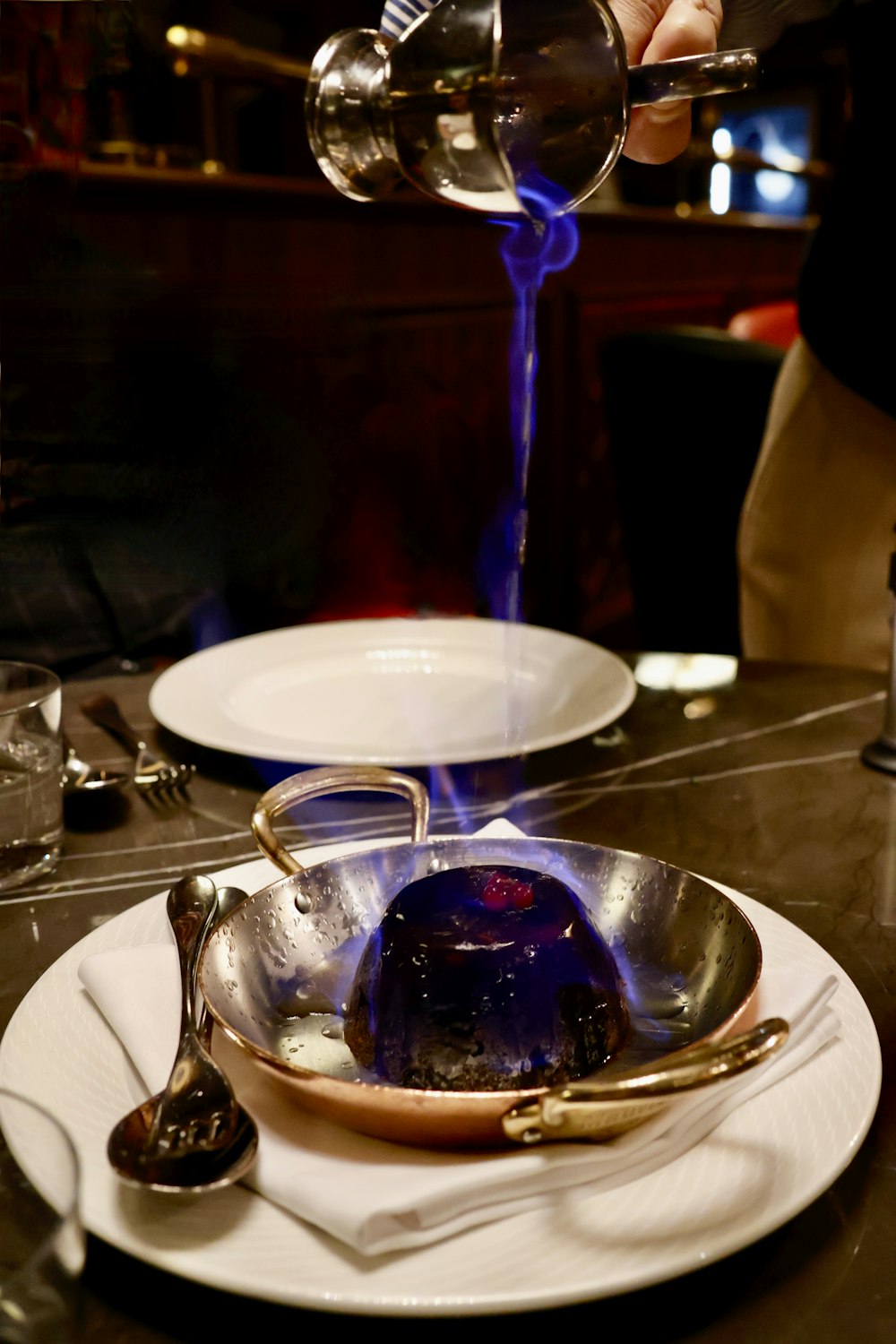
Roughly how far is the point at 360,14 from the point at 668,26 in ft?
11.4

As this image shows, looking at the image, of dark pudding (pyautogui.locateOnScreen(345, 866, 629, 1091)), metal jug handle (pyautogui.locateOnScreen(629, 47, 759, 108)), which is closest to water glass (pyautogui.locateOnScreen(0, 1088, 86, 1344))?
dark pudding (pyautogui.locateOnScreen(345, 866, 629, 1091))

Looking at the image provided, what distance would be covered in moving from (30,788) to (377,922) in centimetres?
33

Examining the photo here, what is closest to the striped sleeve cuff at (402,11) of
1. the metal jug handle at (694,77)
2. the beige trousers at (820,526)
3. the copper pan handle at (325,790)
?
the metal jug handle at (694,77)

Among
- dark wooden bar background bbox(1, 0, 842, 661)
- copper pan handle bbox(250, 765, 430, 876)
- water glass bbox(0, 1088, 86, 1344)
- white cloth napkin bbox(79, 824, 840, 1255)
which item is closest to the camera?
water glass bbox(0, 1088, 86, 1344)

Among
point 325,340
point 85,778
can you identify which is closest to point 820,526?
point 85,778

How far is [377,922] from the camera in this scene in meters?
0.68

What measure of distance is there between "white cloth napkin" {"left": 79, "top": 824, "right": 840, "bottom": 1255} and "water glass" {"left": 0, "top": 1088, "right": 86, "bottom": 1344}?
11 cm

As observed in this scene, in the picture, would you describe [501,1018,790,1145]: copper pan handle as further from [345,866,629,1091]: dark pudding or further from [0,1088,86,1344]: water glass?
[0,1088,86,1344]: water glass

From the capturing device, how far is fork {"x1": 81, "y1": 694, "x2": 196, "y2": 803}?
1042 mm

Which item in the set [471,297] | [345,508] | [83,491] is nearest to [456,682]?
[83,491]

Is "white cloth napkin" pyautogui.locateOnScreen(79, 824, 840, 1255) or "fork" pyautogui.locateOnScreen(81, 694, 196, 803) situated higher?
"white cloth napkin" pyautogui.locateOnScreen(79, 824, 840, 1255)

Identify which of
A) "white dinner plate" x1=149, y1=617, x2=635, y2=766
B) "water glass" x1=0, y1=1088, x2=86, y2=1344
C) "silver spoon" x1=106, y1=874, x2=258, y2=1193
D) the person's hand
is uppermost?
the person's hand

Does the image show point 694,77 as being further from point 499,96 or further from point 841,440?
point 841,440

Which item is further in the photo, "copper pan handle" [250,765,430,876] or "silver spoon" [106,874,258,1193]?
"copper pan handle" [250,765,430,876]
